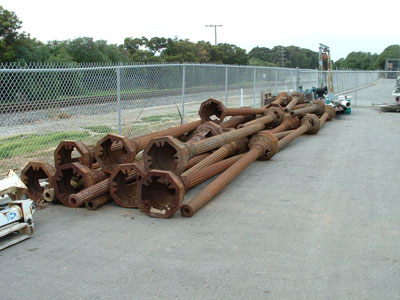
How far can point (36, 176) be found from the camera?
6.28 meters

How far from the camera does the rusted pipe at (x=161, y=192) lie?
5.28 metres

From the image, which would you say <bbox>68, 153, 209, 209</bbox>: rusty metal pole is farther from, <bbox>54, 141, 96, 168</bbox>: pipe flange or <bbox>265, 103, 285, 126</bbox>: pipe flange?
<bbox>265, 103, 285, 126</bbox>: pipe flange

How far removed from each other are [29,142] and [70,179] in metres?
3.39

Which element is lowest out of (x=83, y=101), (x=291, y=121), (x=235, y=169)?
(x=235, y=169)

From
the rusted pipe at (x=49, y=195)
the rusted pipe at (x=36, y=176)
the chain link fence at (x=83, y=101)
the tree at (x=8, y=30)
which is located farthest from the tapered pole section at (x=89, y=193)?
the tree at (x=8, y=30)

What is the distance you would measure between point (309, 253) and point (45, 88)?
242 inches

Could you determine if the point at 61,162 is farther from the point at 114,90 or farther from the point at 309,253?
the point at 309,253

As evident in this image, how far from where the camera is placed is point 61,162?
21.4 feet

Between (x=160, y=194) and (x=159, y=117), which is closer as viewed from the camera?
(x=160, y=194)

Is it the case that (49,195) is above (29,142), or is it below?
below

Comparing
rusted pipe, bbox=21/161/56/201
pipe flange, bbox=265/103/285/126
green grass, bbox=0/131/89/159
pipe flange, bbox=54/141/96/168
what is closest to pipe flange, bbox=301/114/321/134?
pipe flange, bbox=265/103/285/126

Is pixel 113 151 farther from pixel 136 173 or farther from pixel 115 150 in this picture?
pixel 136 173

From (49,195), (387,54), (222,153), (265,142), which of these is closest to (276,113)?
(265,142)

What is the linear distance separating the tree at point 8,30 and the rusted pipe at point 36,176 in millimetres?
23552
